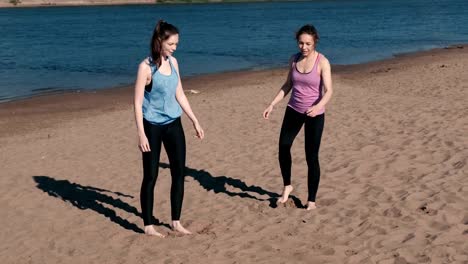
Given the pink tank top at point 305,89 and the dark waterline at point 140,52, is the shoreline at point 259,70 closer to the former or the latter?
the dark waterline at point 140,52

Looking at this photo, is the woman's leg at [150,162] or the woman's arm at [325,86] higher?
the woman's arm at [325,86]

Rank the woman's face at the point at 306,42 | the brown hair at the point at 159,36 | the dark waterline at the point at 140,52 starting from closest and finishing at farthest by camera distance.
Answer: the brown hair at the point at 159,36
the woman's face at the point at 306,42
the dark waterline at the point at 140,52

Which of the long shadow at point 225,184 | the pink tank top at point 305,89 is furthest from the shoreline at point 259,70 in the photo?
the pink tank top at point 305,89

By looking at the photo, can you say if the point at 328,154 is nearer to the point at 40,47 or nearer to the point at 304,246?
the point at 304,246

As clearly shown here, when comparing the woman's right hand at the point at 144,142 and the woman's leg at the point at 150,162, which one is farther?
the woman's leg at the point at 150,162

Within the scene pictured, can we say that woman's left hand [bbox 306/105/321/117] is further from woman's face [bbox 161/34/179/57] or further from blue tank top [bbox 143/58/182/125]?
woman's face [bbox 161/34/179/57]

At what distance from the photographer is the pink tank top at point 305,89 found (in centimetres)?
581

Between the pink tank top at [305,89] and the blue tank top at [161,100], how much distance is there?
4.28 ft

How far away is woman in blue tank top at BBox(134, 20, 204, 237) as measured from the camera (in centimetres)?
507

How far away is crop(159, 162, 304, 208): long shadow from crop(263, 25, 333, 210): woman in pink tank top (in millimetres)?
692

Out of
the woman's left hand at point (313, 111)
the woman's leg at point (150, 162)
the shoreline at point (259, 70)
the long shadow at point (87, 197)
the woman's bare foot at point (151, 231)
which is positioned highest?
the woman's left hand at point (313, 111)

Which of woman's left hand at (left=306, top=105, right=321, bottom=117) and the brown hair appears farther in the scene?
woman's left hand at (left=306, top=105, right=321, bottom=117)

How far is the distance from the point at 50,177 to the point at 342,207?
4725 mm

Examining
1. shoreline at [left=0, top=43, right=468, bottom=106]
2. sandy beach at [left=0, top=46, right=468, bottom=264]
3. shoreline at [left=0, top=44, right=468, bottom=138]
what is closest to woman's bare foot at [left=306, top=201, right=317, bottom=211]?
sandy beach at [left=0, top=46, right=468, bottom=264]
